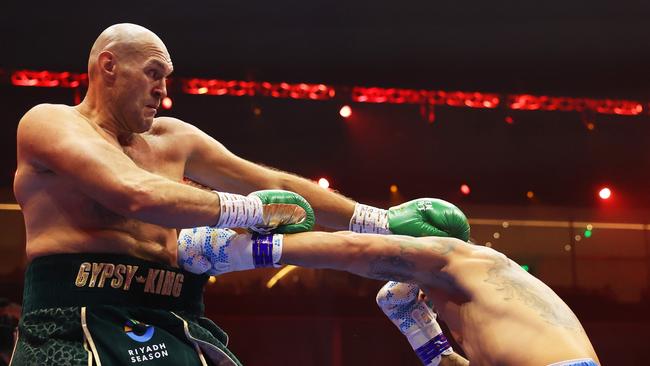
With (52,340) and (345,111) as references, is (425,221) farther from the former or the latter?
(345,111)

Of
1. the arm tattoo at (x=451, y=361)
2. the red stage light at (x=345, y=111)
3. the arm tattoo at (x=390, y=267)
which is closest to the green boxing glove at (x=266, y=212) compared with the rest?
the arm tattoo at (x=390, y=267)

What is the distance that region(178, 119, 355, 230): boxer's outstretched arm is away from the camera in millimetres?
2354

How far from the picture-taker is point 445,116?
6.86m

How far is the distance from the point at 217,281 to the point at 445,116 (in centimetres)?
244

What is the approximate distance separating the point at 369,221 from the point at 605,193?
5348mm

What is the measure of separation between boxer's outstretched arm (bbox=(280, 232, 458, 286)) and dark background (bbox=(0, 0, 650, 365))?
382cm

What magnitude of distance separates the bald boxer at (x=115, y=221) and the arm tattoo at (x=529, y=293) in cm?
53

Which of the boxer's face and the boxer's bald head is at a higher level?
the boxer's bald head

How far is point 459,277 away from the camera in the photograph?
2.12m

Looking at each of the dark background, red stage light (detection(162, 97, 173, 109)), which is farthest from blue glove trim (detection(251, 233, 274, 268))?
red stage light (detection(162, 97, 173, 109))

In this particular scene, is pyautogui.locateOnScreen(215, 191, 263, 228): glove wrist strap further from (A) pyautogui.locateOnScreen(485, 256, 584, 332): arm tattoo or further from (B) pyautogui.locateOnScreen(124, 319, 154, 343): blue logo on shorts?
(A) pyautogui.locateOnScreen(485, 256, 584, 332): arm tattoo

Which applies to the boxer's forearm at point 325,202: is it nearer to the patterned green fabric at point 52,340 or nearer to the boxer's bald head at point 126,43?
the boxer's bald head at point 126,43

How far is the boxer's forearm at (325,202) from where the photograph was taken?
2447mm

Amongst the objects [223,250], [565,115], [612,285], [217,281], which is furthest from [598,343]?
[223,250]
